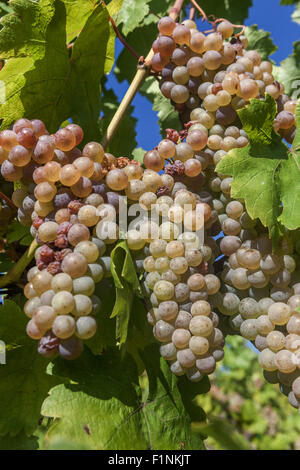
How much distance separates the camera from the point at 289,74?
1.44 meters

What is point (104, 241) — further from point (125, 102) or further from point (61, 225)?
point (125, 102)

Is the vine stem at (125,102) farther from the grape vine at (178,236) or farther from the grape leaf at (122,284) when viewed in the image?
the grape leaf at (122,284)

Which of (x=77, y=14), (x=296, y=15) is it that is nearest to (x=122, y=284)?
(x=77, y=14)

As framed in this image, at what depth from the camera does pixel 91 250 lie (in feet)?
2.64

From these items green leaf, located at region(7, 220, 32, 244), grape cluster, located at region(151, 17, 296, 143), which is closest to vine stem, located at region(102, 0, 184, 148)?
grape cluster, located at region(151, 17, 296, 143)

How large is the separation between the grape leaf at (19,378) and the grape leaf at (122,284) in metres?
0.27

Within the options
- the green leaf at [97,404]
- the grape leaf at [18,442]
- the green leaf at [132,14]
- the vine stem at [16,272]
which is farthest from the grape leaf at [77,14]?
the grape leaf at [18,442]

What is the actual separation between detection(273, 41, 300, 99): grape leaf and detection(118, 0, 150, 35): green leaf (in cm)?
47

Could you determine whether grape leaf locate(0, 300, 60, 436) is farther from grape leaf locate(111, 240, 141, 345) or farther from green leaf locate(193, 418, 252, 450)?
green leaf locate(193, 418, 252, 450)

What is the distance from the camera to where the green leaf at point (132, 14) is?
4.91 feet

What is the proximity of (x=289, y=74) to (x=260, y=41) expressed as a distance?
150mm

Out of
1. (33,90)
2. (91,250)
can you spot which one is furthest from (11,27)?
(91,250)

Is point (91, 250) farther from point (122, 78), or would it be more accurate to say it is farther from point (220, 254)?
point (122, 78)

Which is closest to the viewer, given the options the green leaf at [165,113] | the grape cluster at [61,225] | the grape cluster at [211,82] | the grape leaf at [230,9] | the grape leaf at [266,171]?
the grape cluster at [61,225]
